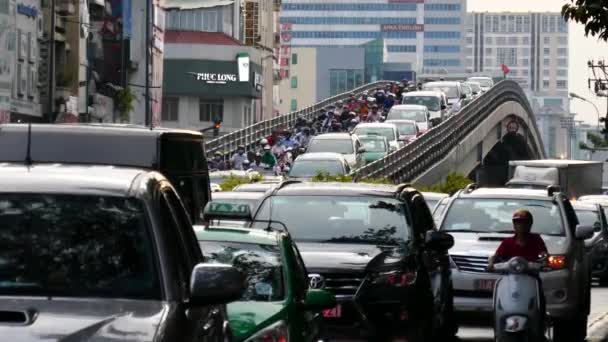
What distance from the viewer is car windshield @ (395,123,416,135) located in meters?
75.6

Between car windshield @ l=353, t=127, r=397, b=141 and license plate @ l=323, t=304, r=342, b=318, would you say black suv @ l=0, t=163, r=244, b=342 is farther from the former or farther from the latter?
car windshield @ l=353, t=127, r=397, b=141

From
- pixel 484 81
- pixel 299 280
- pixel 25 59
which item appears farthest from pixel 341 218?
pixel 484 81

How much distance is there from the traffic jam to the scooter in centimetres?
1

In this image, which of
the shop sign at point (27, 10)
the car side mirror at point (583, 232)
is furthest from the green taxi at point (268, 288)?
the shop sign at point (27, 10)

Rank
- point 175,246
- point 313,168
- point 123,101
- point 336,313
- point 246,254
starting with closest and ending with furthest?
point 175,246 < point 246,254 < point 336,313 < point 313,168 < point 123,101

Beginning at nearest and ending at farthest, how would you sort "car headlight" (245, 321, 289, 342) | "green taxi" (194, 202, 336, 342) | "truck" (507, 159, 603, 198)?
"car headlight" (245, 321, 289, 342) < "green taxi" (194, 202, 336, 342) < "truck" (507, 159, 603, 198)

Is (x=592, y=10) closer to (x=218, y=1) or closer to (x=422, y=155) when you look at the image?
(x=422, y=155)

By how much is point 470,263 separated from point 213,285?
12.4m

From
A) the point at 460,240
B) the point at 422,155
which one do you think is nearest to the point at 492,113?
the point at 422,155

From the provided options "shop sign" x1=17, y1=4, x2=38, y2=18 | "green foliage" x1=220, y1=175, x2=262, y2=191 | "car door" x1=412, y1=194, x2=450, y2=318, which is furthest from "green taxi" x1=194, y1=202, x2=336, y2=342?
"shop sign" x1=17, y1=4, x2=38, y2=18

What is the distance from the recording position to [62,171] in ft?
25.7

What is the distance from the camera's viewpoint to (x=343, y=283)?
14.9 meters

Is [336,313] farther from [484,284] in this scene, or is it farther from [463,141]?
[463,141]

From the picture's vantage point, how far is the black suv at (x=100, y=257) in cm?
708
